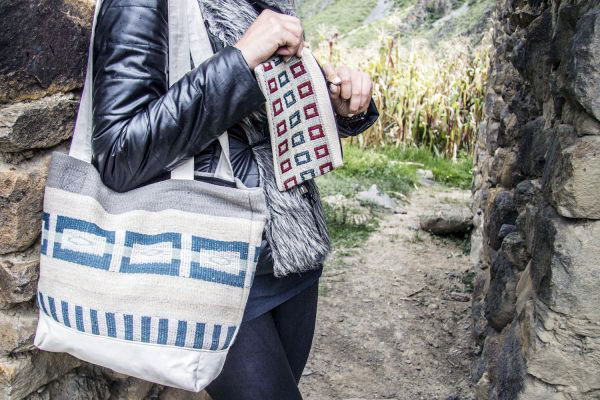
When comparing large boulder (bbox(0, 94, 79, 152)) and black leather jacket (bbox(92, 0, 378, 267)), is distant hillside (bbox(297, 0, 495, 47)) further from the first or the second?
black leather jacket (bbox(92, 0, 378, 267))

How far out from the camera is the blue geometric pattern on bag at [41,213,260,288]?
3.93ft

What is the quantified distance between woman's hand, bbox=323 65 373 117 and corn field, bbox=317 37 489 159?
19.6 feet

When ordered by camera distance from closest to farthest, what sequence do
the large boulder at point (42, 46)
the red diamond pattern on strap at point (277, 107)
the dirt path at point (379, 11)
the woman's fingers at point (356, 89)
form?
the large boulder at point (42, 46)
the red diamond pattern on strap at point (277, 107)
the woman's fingers at point (356, 89)
the dirt path at point (379, 11)

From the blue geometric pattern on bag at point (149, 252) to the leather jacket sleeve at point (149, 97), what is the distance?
0.12 metres

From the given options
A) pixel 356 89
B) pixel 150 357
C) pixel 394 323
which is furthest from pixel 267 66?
pixel 394 323

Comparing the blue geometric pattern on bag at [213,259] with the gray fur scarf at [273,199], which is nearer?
the blue geometric pattern on bag at [213,259]

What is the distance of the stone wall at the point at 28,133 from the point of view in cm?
128

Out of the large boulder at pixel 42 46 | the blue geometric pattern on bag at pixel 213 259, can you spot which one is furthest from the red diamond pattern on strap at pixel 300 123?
the large boulder at pixel 42 46

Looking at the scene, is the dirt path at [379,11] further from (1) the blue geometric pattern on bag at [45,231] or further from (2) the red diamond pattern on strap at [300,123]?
(1) the blue geometric pattern on bag at [45,231]

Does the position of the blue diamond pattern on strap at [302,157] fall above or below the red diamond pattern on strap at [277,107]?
below

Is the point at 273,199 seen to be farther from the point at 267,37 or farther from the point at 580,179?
the point at 580,179

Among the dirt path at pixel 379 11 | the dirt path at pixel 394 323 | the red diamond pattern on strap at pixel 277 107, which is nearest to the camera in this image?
the red diamond pattern on strap at pixel 277 107

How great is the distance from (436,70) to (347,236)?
3874mm

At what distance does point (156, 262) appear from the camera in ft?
3.93
